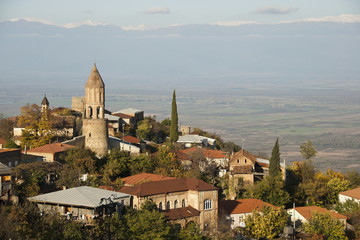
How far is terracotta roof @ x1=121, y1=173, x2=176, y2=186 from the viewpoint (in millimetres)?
43281

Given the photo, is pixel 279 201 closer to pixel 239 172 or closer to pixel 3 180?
pixel 239 172

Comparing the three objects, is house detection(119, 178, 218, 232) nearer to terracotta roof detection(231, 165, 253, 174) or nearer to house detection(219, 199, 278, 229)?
house detection(219, 199, 278, 229)

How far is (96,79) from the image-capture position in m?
49.7

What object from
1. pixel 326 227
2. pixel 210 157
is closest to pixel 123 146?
pixel 210 157

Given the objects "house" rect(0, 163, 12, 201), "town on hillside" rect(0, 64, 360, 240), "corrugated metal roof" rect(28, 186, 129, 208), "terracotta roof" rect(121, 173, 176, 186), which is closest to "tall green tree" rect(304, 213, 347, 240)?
"town on hillside" rect(0, 64, 360, 240)

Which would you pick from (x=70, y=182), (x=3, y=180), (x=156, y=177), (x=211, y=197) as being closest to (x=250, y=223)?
(x=211, y=197)

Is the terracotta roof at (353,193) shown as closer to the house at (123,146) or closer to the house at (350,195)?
the house at (350,195)

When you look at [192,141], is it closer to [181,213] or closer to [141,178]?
[141,178]

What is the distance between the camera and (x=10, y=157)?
44.3m

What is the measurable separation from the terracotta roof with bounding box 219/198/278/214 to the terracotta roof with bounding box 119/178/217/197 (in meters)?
2.85

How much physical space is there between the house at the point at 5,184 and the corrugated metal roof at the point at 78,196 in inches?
46.3

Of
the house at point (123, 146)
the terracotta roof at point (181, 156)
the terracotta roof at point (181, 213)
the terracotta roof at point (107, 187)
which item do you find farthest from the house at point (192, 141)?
the terracotta roof at point (181, 213)

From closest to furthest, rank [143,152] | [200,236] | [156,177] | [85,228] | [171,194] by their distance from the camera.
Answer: [85,228]
[200,236]
[171,194]
[156,177]
[143,152]

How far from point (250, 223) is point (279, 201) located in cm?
672
